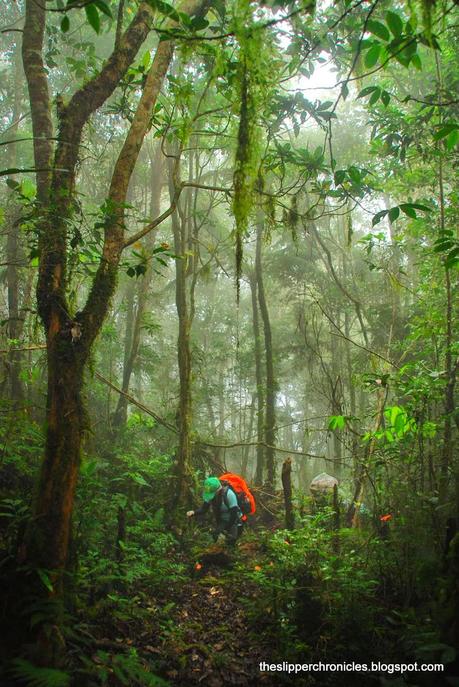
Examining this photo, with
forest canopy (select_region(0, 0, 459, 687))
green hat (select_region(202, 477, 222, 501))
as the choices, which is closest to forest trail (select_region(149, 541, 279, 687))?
forest canopy (select_region(0, 0, 459, 687))

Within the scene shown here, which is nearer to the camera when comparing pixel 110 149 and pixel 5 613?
pixel 5 613

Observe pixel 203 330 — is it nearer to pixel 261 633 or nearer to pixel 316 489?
pixel 316 489

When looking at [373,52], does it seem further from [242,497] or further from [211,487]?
[242,497]

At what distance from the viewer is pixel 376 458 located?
5.61 metres

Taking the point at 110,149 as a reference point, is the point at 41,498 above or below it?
below

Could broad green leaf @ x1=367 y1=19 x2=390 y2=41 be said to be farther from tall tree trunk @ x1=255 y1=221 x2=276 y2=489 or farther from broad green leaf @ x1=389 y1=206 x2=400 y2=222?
tall tree trunk @ x1=255 y1=221 x2=276 y2=489

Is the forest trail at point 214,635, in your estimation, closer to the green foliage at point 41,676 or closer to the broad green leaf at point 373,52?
the green foliage at point 41,676

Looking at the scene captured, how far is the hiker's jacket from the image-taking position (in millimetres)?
7234

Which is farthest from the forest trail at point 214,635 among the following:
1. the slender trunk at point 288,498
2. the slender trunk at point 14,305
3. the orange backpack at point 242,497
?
the slender trunk at point 14,305

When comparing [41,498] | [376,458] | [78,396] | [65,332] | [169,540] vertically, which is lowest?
[169,540]

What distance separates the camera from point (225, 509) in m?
7.36

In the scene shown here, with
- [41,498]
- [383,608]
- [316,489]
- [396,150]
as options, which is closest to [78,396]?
[41,498]

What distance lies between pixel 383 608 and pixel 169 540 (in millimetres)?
3807

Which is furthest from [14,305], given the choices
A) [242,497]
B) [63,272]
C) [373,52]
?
[373,52]
